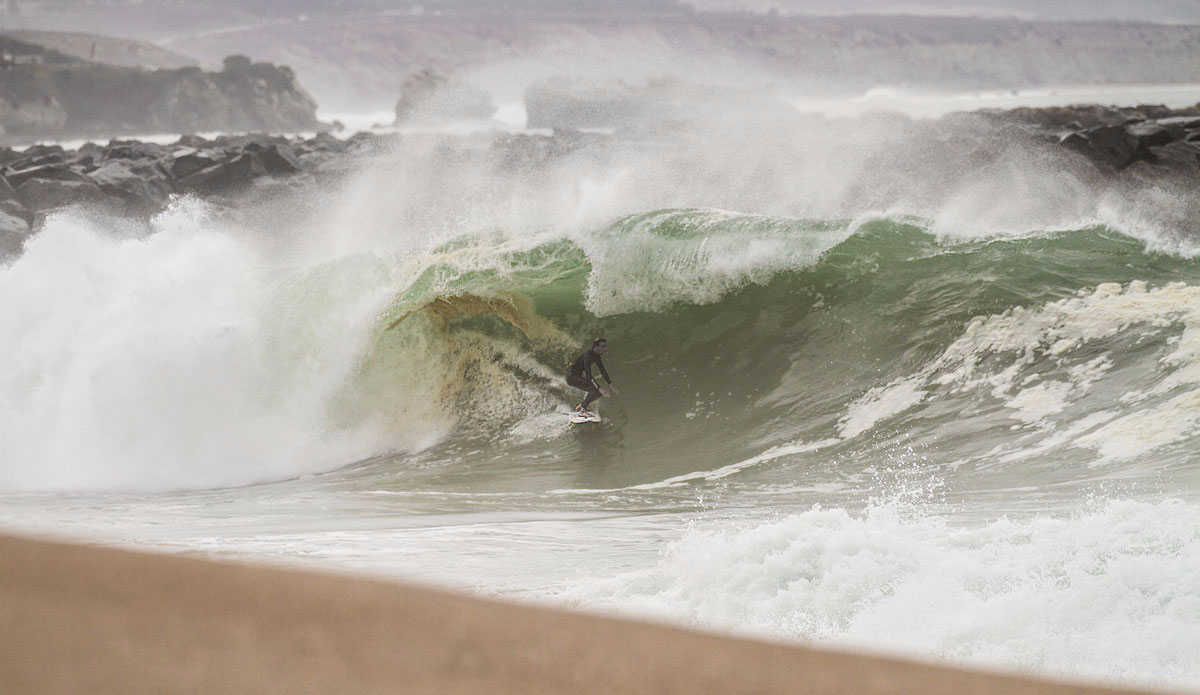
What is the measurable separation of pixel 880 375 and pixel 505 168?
5248 mm

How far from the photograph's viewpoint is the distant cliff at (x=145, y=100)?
10.6 metres

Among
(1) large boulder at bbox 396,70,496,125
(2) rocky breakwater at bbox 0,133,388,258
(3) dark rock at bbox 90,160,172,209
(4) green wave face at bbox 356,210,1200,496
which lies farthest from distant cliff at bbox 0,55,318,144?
(4) green wave face at bbox 356,210,1200,496

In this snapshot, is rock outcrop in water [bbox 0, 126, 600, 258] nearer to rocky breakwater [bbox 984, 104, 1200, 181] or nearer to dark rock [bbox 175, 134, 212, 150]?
dark rock [bbox 175, 134, 212, 150]

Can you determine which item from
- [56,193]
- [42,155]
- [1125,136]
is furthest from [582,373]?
[42,155]

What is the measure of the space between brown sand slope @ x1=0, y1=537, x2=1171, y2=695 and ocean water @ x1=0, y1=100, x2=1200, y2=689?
181 centimetres

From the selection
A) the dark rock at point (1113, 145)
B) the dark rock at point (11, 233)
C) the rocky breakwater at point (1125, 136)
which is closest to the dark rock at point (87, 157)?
the dark rock at point (11, 233)

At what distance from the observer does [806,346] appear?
4.99 m

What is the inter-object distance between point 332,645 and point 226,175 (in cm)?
1152

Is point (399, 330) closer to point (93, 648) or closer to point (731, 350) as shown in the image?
point (731, 350)

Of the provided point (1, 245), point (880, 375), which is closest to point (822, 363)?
point (880, 375)

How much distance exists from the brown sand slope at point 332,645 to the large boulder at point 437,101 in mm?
10120

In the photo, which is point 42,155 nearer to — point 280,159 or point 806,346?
point 280,159

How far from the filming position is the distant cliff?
10.6 m

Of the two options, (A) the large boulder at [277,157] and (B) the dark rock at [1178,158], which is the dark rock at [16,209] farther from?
(B) the dark rock at [1178,158]
